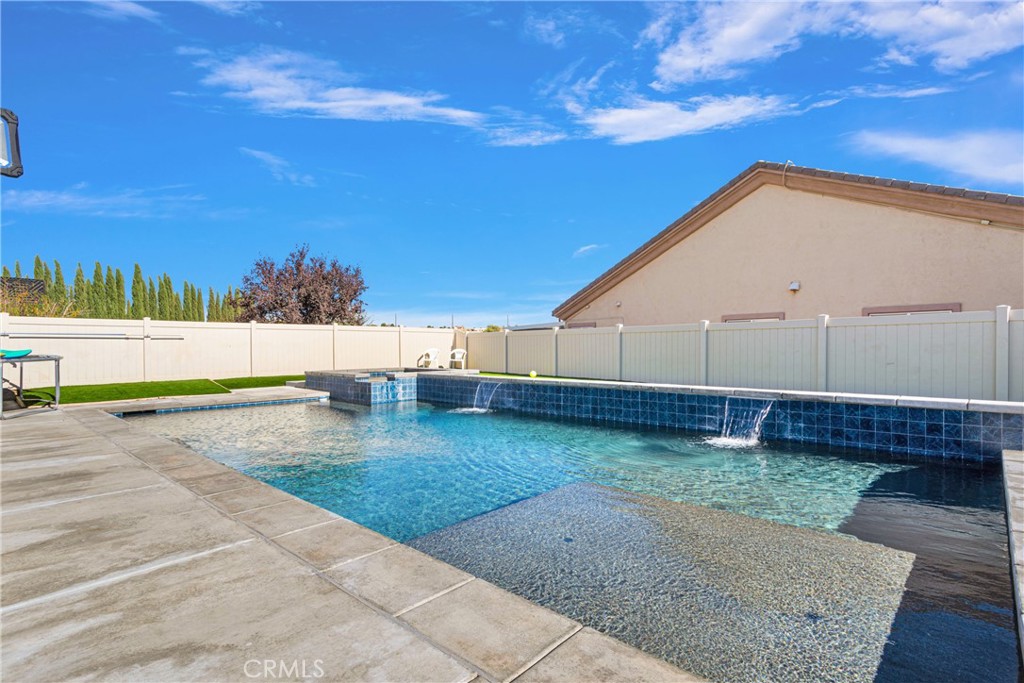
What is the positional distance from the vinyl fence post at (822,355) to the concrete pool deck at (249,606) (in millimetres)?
8561

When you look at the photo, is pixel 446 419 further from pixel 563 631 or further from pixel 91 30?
pixel 91 30

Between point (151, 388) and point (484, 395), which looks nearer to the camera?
point (484, 395)

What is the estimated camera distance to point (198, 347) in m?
14.0

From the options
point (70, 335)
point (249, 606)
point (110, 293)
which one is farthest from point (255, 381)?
point (110, 293)

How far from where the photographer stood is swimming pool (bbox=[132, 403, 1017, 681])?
6.74 feet

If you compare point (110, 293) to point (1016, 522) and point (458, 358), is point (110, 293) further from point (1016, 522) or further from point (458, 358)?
point (1016, 522)

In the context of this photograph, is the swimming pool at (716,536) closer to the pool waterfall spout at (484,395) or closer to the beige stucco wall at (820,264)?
the pool waterfall spout at (484,395)

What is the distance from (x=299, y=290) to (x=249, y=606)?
24360 mm

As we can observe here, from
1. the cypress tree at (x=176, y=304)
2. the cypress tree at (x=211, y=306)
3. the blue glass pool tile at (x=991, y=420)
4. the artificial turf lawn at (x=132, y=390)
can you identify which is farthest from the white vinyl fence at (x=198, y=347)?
the cypress tree at (x=211, y=306)

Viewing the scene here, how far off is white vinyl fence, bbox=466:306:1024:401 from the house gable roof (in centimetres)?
362

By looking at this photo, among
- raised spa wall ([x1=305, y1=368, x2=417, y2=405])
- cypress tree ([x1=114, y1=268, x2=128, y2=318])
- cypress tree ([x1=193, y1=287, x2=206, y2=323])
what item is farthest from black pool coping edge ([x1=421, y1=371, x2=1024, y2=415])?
cypress tree ([x1=193, y1=287, x2=206, y2=323])

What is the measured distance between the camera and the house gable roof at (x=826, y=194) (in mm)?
9094

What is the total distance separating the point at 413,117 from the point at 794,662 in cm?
1565

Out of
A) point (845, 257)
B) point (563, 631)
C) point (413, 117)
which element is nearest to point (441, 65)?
point (413, 117)
